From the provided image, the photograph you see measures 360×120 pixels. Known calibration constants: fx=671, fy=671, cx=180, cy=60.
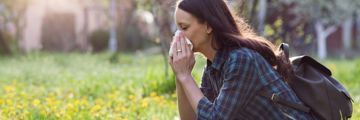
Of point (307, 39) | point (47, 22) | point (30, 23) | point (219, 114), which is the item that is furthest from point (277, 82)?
point (30, 23)

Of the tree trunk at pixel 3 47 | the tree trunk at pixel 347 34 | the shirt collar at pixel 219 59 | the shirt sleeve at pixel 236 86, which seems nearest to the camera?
the shirt sleeve at pixel 236 86

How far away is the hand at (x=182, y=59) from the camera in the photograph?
325 centimetres

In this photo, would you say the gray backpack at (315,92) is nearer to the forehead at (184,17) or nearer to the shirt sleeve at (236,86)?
the shirt sleeve at (236,86)

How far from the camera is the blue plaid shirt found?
304 centimetres

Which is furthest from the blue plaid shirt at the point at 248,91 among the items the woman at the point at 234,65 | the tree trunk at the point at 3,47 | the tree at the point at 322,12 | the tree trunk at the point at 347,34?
the tree trunk at the point at 347,34

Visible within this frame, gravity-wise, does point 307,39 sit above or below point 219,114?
below

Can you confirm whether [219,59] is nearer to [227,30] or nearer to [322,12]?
[227,30]

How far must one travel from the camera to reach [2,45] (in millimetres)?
17391

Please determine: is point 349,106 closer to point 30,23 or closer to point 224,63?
point 224,63

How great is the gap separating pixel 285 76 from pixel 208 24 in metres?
0.44

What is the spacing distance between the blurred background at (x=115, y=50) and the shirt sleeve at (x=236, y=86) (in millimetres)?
1088

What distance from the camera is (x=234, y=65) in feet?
9.97

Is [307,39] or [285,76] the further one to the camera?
[307,39]

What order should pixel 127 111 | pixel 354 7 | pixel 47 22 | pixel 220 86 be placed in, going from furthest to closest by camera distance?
1. pixel 47 22
2. pixel 354 7
3. pixel 127 111
4. pixel 220 86
